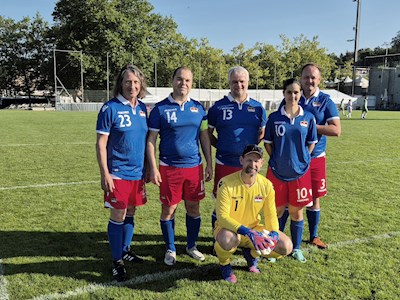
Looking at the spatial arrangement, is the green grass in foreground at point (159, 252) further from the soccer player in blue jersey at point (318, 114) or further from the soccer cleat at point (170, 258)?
the soccer player in blue jersey at point (318, 114)

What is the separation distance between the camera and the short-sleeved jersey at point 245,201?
3.43 meters

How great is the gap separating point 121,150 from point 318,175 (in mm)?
2273

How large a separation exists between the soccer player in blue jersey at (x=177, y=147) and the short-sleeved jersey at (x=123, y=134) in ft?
0.58

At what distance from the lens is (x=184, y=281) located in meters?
3.48

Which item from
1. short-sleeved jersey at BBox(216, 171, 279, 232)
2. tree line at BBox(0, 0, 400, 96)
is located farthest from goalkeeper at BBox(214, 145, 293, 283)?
tree line at BBox(0, 0, 400, 96)

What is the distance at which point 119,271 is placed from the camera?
3521 mm

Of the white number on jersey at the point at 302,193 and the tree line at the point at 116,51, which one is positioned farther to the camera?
the tree line at the point at 116,51

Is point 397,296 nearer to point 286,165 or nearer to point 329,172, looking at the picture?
point 286,165

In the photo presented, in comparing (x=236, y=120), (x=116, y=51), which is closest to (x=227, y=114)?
(x=236, y=120)

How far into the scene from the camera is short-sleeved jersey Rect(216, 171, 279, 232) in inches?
135

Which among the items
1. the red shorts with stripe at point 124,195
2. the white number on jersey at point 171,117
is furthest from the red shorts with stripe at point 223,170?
the red shorts with stripe at point 124,195

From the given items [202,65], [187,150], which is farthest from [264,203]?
[202,65]

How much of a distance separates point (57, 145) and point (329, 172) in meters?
8.89

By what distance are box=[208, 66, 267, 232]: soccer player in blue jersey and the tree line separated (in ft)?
140
